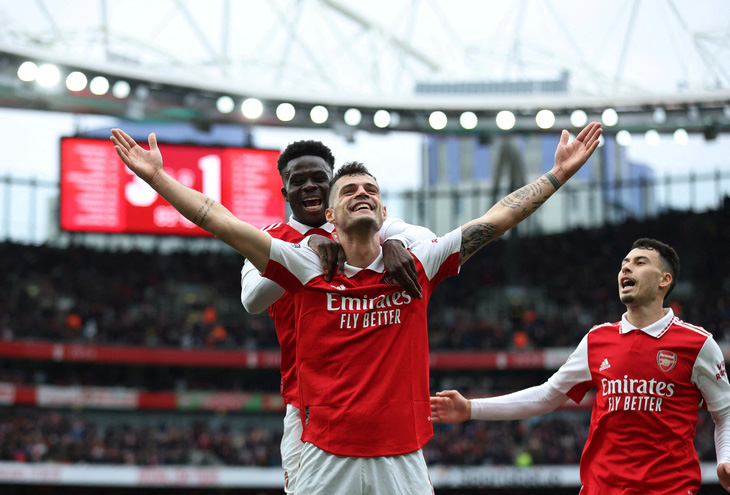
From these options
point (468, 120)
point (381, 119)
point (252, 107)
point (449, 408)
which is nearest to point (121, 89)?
point (252, 107)

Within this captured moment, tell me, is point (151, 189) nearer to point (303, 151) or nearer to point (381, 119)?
point (381, 119)

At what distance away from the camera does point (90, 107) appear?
20.5 meters

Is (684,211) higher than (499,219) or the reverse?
higher

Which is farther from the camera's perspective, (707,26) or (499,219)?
(707,26)

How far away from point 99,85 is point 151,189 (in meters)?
3.59

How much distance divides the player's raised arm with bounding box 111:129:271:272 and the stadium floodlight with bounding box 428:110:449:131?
1656 cm

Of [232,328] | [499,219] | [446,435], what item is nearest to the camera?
[499,219]

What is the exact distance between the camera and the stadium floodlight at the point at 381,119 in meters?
19.7

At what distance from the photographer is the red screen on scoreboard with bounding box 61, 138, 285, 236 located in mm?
20359

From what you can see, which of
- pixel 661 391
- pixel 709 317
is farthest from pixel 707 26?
pixel 661 391

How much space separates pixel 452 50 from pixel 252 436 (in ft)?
40.9

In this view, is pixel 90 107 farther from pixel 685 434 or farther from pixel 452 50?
pixel 685 434

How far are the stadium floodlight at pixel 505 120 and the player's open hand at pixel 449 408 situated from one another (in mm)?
16024

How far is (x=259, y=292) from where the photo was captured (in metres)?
3.95
